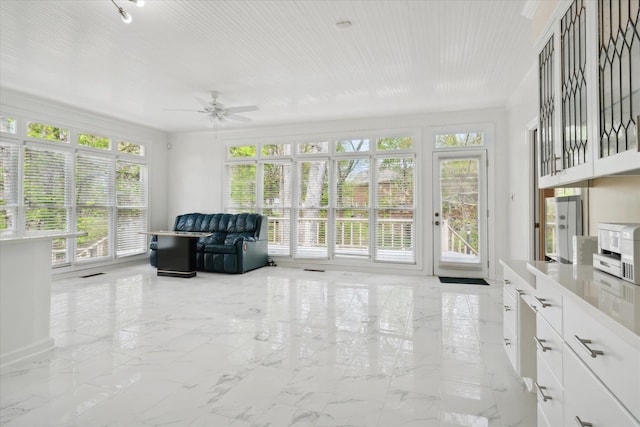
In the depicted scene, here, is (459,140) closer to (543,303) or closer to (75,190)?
(543,303)

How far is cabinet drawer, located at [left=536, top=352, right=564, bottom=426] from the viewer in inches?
56.9

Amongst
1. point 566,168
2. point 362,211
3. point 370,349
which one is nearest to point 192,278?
point 362,211

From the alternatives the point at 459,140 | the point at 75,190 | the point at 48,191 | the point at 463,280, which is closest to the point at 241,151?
the point at 75,190

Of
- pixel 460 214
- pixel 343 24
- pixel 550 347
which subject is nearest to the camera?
pixel 550 347

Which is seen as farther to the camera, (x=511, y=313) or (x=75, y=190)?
(x=75, y=190)

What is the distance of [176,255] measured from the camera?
5836mm

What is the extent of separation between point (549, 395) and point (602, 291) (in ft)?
1.95

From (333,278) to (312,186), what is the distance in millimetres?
1905

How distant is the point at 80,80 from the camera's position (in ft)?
15.1

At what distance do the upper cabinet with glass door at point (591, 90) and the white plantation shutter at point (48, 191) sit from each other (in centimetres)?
633

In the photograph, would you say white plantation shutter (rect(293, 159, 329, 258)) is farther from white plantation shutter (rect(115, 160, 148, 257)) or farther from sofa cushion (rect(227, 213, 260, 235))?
white plantation shutter (rect(115, 160, 148, 257))

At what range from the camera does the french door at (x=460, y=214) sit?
584 cm

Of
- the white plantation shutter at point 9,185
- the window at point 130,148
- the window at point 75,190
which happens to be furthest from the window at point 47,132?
the window at point 130,148

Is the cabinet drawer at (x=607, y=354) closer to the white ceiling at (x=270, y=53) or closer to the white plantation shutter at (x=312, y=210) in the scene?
the white ceiling at (x=270, y=53)
